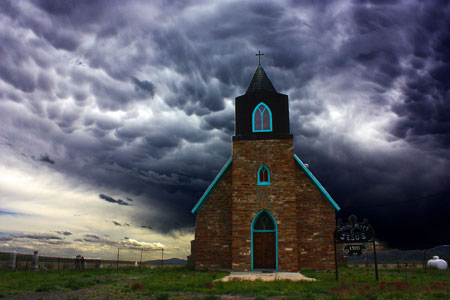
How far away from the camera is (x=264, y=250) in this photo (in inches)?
827

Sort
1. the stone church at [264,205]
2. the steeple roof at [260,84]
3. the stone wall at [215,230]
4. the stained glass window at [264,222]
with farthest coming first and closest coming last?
the steeple roof at [260,84], the stone wall at [215,230], the stained glass window at [264,222], the stone church at [264,205]

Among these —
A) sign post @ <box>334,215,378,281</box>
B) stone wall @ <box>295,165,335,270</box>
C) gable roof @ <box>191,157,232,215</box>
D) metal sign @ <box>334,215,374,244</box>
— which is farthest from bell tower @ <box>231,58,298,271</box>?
sign post @ <box>334,215,378,281</box>

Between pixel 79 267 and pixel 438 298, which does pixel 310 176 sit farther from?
pixel 79 267

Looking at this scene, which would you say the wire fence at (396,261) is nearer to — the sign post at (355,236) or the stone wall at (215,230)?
the sign post at (355,236)

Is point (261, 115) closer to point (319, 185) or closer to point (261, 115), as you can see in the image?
point (261, 115)

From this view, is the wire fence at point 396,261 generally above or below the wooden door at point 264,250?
below

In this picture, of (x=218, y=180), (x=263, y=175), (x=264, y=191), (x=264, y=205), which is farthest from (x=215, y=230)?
(x=263, y=175)

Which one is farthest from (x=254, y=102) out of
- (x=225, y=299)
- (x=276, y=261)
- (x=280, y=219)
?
(x=225, y=299)

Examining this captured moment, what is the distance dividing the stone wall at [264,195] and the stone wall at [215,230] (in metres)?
1.88

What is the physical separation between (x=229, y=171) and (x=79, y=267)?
18513 mm

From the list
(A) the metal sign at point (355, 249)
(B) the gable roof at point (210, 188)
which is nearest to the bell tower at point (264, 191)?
(B) the gable roof at point (210, 188)

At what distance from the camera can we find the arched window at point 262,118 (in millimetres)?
22828

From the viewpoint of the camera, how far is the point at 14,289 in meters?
14.2

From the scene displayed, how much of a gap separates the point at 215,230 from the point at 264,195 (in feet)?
13.4
